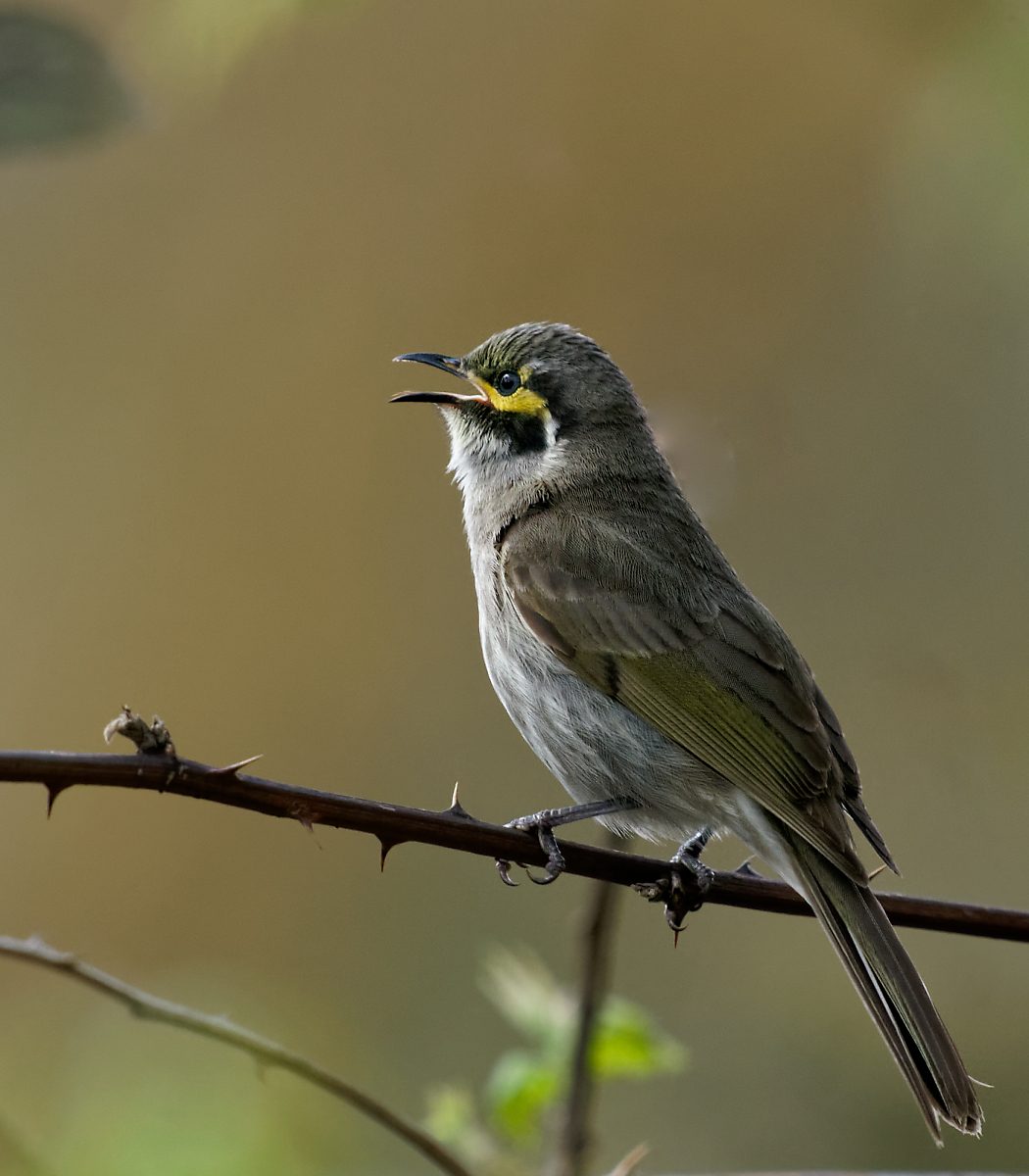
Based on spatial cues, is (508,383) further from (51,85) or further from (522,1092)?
(51,85)

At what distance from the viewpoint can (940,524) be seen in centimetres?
771

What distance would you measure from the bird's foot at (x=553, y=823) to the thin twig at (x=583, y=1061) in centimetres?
19

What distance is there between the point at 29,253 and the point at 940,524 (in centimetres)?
539

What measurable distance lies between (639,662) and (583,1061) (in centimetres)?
139

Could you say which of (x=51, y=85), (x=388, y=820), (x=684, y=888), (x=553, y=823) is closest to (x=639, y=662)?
(x=553, y=823)

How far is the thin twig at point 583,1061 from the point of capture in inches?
120

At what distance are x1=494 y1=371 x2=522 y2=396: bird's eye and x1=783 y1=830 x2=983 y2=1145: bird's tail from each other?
1.91 meters

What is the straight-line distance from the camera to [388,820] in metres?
2.59

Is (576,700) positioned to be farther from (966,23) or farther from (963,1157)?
(963,1157)

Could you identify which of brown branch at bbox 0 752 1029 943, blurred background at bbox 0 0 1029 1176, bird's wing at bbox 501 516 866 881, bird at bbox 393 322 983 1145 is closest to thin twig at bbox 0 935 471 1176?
brown branch at bbox 0 752 1029 943

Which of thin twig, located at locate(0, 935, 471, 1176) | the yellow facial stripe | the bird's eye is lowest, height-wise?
thin twig, located at locate(0, 935, 471, 1176)

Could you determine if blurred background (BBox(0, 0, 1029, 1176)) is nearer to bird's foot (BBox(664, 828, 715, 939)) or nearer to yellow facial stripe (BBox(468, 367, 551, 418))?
yellow facial stripe (BBox(468, 367, 551, 418))

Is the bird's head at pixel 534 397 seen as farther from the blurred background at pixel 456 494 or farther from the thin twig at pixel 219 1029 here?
the thin twig at pixel 219 1029

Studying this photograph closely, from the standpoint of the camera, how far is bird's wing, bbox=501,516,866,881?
396 centimetres
